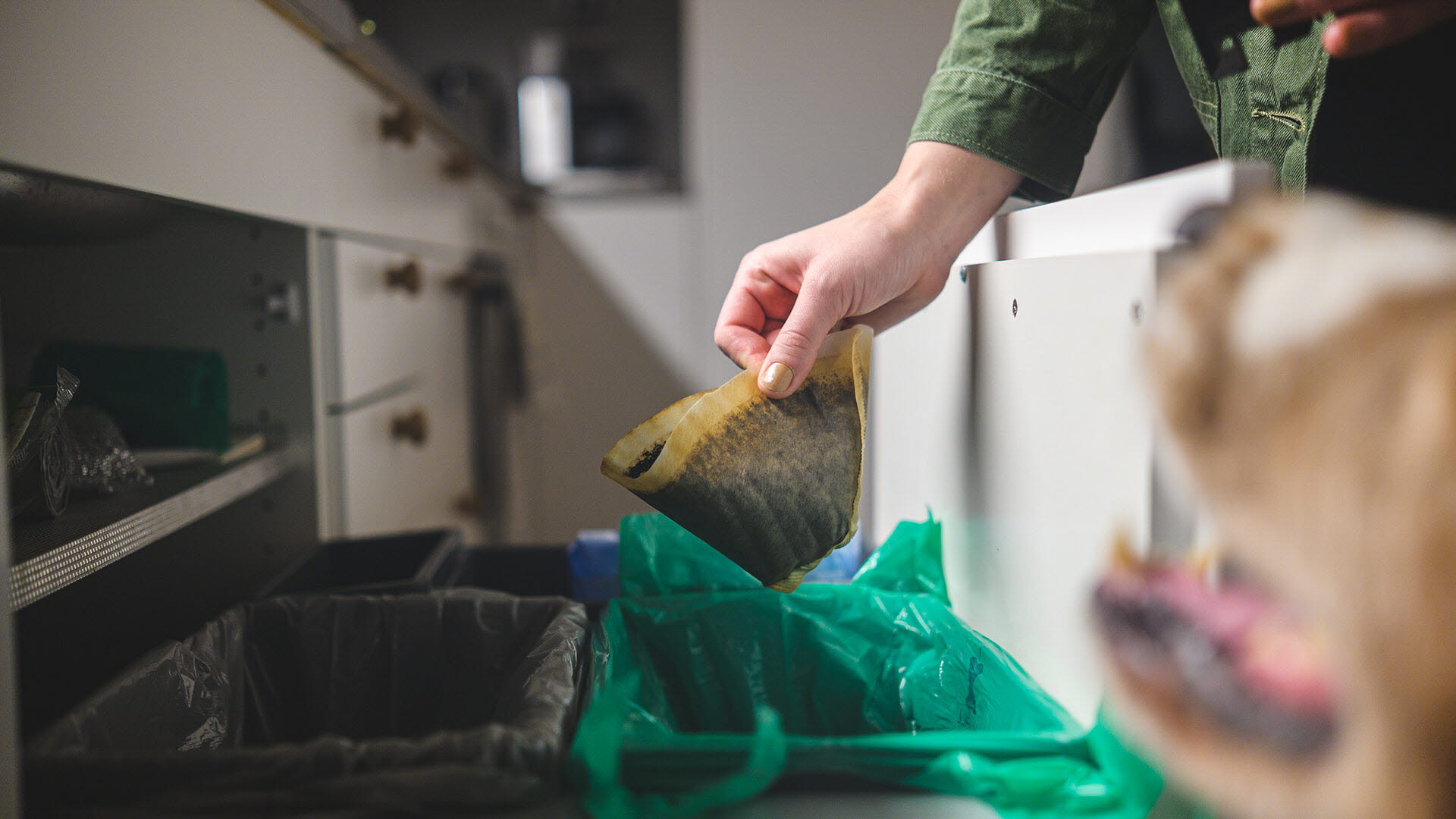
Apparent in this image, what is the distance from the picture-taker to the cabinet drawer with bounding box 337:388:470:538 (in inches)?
38.6

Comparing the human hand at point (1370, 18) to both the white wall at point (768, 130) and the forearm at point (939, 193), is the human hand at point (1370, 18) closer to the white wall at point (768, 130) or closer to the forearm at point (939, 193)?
the forearm at point (939, 193)

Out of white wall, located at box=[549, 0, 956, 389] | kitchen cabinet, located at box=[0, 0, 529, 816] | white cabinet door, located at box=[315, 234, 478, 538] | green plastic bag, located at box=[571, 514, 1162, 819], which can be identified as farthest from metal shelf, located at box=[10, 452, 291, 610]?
white wall, located at box=[549, 0, 956, 389]

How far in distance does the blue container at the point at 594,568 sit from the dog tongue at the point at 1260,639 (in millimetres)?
472

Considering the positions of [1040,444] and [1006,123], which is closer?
[1040,444]

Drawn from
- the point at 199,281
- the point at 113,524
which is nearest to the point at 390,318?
the point at 199,281

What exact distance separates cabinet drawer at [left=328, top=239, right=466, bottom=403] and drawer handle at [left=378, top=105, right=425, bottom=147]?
5.4 inches

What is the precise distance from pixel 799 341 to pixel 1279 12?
28cm

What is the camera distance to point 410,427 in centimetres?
116

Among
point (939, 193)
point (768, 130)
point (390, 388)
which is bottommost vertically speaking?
point (390, 388)

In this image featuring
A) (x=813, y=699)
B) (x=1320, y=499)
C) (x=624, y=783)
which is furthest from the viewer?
(x=813, y=699)

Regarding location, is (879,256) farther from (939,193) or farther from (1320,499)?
(1320,499)

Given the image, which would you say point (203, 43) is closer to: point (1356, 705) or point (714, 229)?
point (1356, 705)

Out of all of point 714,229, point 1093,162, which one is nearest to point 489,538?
point 714,229

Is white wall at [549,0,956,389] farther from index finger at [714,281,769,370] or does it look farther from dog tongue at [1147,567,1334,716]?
dog tongue at [1147,567,1334,716]
